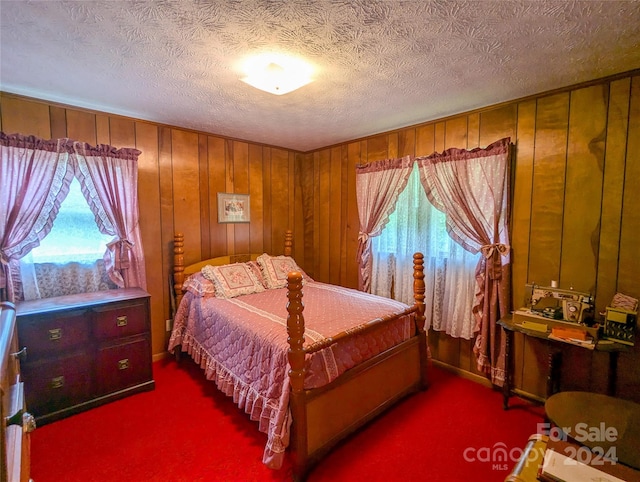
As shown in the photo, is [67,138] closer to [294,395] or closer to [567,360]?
[294,395]

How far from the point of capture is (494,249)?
101 inches

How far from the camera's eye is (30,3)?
1392 millimetres

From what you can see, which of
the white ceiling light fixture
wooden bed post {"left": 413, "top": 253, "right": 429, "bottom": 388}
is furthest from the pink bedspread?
the white ceiling light fixture

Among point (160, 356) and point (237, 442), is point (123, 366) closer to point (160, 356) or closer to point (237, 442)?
point (160, 356)

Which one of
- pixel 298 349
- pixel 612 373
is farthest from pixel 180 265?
pixel 612 373

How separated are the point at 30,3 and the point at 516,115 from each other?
123 inches

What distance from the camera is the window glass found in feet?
8.46

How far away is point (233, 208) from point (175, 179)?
2.37 feet

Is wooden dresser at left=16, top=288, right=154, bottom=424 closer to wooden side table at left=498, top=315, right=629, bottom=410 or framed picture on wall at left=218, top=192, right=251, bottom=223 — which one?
framed picture on wall at left=218, top=192, right=251, bottom=223

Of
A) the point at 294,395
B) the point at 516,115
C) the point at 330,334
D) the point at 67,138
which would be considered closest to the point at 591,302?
the point at 516,115

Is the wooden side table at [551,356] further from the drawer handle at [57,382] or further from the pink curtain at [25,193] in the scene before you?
the pink curtain at [25,193]

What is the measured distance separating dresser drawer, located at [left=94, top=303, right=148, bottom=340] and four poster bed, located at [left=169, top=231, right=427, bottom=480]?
468mm

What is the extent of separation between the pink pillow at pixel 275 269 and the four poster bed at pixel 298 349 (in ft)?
0.36

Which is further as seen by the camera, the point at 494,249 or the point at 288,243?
the point at 288,243
